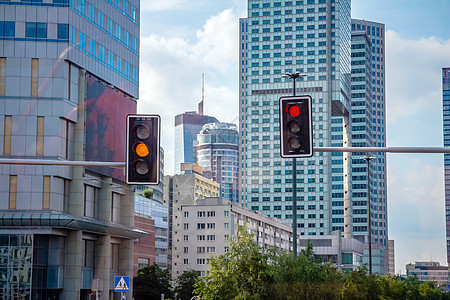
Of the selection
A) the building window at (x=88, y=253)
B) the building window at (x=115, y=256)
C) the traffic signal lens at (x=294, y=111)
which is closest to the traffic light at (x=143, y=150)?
the traffic signal lens at (x=294, y=111)

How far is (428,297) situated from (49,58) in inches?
1743

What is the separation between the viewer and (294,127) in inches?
585

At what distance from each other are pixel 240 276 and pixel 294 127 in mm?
29521

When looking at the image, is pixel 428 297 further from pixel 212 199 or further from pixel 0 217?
pixel 212 199

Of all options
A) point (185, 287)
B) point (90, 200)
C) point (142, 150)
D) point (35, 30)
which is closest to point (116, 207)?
point (90, 200)

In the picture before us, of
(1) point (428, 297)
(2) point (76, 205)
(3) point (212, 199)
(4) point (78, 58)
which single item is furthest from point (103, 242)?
(3) point (212, 199)

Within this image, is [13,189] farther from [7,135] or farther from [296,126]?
[296,126]

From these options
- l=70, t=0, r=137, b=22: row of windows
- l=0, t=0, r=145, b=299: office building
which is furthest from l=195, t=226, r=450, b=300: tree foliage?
l=70, t=0, r=137, b=22: row of windows

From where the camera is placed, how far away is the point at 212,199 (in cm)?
16550

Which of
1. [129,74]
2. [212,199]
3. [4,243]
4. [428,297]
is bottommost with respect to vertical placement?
[428,297]

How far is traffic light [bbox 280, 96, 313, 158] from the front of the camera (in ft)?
48.6

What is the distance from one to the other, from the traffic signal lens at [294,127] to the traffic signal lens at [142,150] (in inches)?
112

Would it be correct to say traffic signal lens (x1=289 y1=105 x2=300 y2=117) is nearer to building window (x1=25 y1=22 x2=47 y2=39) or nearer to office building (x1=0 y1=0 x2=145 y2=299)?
office building (x1=0 y1=0 x2=145 y2=299)

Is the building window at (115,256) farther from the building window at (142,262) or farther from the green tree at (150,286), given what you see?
the building window at (142,262)
